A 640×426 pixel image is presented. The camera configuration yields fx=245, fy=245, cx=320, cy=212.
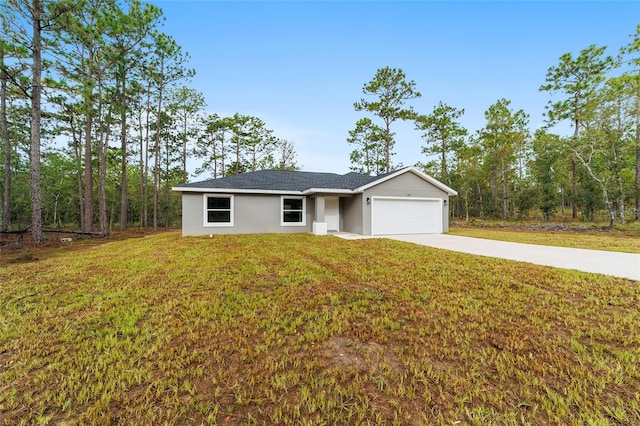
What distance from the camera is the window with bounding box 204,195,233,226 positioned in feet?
36.6

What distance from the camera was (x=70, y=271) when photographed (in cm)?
543

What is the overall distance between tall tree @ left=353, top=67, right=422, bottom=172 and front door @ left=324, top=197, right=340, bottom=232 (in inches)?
456

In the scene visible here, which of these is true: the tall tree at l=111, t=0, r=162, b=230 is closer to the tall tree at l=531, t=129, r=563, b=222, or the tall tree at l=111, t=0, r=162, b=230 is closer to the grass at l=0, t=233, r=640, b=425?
the grass at l=0, t=233, r=640, b=425

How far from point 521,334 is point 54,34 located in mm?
16222

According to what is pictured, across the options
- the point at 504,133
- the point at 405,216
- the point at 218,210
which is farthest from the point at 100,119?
the point at 504,133

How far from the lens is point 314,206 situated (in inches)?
489

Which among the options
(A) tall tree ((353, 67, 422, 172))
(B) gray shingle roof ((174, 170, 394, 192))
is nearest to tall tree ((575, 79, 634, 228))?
(A) tall tree ((353, 67, 422, 172))

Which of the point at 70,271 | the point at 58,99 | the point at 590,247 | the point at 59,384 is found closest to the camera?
the point at 59,384

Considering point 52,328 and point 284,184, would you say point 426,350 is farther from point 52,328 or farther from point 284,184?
point 284,184

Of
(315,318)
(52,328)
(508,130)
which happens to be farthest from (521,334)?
(508,130)

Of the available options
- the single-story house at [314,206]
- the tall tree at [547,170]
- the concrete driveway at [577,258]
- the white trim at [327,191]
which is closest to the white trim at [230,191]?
the single-story house at [314,206]

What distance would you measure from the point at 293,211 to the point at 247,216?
226 cm

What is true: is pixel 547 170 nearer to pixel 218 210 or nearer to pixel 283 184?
pixel 283 184

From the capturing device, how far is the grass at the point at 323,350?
1.72 meters
